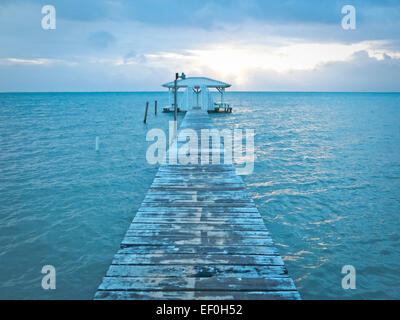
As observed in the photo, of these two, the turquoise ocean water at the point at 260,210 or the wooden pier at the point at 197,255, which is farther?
the turquoise ocean water at the point at 260,210

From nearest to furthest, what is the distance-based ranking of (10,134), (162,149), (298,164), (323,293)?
1. (323,293)
2. (298,164)
3. (162,149)
4. (10,134)

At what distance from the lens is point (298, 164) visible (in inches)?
613

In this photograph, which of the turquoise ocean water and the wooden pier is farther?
the turquoise ocean water

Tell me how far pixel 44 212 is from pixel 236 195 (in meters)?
6.52

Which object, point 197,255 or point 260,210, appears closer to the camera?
point 197,255

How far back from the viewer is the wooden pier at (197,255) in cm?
332

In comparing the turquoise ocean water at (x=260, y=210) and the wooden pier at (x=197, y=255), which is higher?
the wooden pier at (x=197, y=255)

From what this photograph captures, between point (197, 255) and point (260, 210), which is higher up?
point (197, 255)

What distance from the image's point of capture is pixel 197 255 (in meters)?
4.08

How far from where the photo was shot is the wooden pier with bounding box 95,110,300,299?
332 centimetres

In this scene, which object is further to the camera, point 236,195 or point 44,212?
point 44,212

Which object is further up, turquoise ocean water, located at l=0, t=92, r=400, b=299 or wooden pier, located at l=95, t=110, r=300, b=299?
wooden pier, located at l=95, t=110, r=300, b=299
